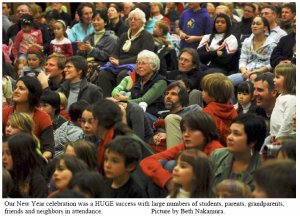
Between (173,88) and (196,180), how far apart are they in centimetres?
216

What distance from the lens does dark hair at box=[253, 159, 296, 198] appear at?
4.31m

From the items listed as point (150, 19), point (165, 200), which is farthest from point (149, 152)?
point (150, 19)

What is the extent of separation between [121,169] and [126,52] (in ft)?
14.3

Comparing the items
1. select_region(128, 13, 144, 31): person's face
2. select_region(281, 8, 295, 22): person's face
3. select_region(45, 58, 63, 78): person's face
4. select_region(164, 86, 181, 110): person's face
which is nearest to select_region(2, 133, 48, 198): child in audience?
select_region(164, 86, 181, 110): person's face

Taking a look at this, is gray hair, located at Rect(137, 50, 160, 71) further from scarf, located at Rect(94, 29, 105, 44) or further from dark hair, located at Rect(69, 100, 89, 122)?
scarf, located at Rect(94, 29, 105, 44)

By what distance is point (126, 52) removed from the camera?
31.3 feet

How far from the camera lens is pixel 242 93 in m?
7.36

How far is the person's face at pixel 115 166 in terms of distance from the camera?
5.32 metres

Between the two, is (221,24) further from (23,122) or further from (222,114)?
(23,122)

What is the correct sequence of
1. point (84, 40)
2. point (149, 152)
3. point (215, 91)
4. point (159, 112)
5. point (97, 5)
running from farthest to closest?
point (97, 5), point (84, 40), point (159, 112), point (215, 91), point (149, 152)

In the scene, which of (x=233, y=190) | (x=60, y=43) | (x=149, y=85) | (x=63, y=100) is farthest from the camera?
(x=60, y=43)

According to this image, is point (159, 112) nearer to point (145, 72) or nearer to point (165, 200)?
point (145, 72)

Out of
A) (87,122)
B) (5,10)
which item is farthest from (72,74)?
(5,10)

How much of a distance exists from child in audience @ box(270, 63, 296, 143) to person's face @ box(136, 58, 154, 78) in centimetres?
171
